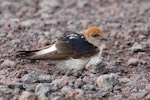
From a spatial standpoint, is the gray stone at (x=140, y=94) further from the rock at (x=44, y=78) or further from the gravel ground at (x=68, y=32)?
the rock at (x=44, y=78)

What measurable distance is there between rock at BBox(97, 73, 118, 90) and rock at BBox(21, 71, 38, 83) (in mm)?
594

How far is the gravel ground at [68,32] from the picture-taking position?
5.13 meters

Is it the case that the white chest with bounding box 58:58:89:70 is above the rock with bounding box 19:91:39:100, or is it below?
above

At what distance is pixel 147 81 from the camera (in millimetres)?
5520

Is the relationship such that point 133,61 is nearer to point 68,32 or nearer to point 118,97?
point 118,97

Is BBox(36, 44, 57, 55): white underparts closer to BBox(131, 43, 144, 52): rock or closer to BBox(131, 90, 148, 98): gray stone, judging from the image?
BBox(131, 90, 148, 98): gray stone

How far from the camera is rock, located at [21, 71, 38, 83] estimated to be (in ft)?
17.5

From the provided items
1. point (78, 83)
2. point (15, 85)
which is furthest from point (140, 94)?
point (15, 85)

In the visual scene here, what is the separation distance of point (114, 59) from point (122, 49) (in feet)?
1.54

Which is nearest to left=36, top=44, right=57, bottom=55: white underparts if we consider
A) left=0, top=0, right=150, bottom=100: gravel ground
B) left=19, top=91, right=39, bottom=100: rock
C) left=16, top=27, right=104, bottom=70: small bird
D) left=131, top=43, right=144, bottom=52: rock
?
left=16, top=27, right=104, bottom=70: small bird

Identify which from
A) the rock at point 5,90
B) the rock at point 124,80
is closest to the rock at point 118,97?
the rock at point 124,80

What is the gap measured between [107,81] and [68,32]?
2.14 m

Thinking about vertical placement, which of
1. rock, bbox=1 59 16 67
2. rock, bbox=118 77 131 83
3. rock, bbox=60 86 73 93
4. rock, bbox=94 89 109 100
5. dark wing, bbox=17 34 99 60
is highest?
dark wing, bbox=17 34 99 60

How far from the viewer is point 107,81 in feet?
17.5
